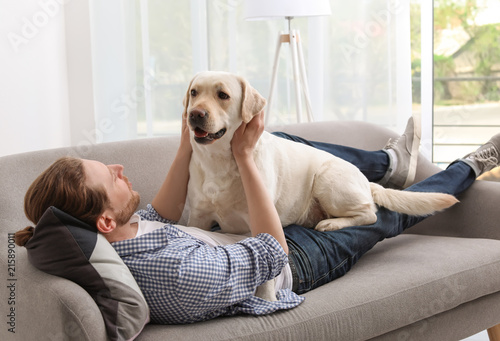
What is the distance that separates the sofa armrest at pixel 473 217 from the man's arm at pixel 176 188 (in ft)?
3.55

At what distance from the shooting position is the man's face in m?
1.41

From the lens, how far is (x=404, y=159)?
246 cm

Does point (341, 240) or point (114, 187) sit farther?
point (341, 240)

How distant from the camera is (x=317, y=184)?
6.50 ft

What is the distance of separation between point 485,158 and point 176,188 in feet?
4.12

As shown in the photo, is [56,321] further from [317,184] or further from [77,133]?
[77,133]

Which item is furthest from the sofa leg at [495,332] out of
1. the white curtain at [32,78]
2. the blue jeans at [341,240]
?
the white curtain at [32,78]

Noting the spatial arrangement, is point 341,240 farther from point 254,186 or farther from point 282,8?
point 282,8

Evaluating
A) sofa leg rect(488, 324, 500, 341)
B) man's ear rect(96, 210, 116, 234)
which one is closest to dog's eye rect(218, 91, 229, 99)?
man's ear rect(96, 210, 116, 234)

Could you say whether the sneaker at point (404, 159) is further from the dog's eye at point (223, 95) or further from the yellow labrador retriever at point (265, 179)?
the dog's eye at point (223, 95)

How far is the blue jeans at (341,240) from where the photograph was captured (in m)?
1.72

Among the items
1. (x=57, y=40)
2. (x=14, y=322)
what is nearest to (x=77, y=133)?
(x=57, y=40)

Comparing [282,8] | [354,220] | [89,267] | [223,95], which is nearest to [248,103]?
[223,95]

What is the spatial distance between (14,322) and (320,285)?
851 millimetres
